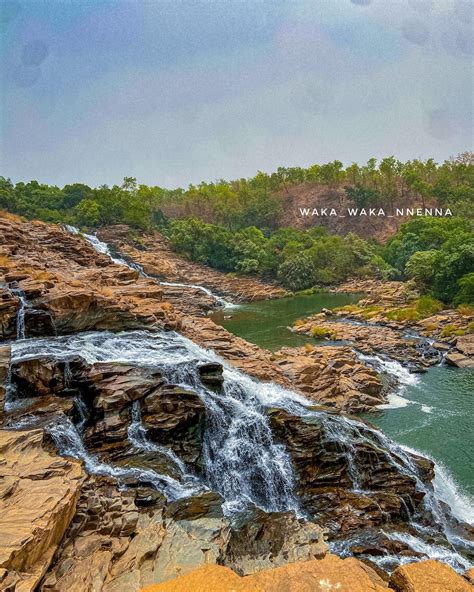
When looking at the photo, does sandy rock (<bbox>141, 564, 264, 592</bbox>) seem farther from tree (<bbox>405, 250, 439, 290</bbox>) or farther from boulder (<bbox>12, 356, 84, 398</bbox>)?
tree (<bbox>405, 250, 439, 290</bbox>)

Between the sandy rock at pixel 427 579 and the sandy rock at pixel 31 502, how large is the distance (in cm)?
481

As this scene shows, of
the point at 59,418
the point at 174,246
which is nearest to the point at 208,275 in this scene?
the point at 174,246

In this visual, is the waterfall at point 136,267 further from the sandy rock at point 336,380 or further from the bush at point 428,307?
the sandy rock at point 336,380

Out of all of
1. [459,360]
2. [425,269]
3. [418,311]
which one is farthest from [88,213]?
[459,360]

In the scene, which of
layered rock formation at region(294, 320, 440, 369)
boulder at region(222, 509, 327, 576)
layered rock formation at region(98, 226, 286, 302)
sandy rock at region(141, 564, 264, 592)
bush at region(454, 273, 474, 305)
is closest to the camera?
sandy rock at region(141, 564, 264, 592)

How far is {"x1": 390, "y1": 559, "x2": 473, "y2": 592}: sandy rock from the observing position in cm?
477

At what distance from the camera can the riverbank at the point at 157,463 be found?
6934mm

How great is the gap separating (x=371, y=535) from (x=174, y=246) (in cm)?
5529

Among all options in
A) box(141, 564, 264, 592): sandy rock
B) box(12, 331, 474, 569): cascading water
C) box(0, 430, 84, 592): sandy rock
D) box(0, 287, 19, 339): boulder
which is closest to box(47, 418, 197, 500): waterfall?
box(12, 331, 474, 569): cascading water

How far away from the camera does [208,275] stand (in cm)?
5722

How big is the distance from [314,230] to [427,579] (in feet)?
224

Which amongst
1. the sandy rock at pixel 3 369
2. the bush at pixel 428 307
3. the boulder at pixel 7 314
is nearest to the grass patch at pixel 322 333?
the bush at pixel 428 307

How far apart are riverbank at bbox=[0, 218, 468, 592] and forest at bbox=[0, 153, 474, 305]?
84.8 feet

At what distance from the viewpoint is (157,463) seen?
33.8 feet
